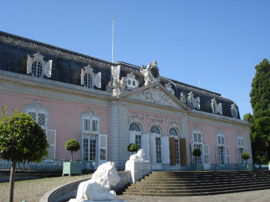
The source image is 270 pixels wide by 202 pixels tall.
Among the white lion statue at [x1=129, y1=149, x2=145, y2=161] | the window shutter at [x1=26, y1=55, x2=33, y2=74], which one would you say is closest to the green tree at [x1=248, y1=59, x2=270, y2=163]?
the white lion statue at [x1=129, y1=149, x2=145, y2=161]

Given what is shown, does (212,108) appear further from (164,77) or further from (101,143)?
(101,143)

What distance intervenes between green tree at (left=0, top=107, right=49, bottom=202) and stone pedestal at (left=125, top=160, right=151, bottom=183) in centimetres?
762

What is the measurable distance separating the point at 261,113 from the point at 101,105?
2477 centimetres

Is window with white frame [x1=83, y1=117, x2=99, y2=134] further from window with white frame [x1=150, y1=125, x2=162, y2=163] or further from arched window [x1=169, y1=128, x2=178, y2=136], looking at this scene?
arched window [x1=169, y1=128, x2=178, y2=136]

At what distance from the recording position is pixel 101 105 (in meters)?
21.6

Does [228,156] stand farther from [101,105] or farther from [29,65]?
[29,65]

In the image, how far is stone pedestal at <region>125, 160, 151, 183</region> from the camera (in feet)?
51.4

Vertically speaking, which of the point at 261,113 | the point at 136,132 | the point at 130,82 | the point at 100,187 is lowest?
the point at 100,187

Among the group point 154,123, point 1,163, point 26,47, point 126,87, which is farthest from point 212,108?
point 1,163

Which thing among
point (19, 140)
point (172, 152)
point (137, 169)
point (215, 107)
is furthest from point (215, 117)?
point (19, 140)

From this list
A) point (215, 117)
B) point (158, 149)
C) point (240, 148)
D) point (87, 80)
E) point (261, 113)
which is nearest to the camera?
point (87, 80)

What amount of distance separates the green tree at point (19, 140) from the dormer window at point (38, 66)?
35.3 feet

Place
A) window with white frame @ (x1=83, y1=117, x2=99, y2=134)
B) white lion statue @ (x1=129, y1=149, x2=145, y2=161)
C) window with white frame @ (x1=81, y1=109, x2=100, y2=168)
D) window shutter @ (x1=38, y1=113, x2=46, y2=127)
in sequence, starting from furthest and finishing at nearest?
window with white frame @ (x1=83, y1=117, x2=99, y2=134)
window with white frame @ (x1=81, y1=109, x2=100, y2=168)
window shutter @ (x1=38, y1=113, x2=46, y2=127)
white lion statue @ (x1=129, y1=149, x2=145, y2=161)

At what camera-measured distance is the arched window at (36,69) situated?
62.5 ft
